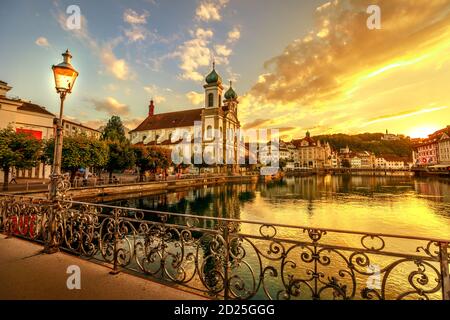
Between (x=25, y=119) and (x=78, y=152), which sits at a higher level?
(x=25, y=119)

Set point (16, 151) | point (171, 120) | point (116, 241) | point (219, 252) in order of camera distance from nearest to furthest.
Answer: point (219, 252)
point (116, 241)
point (16, 151)
point (171, 120)

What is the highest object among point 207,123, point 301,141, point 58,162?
point 301,141

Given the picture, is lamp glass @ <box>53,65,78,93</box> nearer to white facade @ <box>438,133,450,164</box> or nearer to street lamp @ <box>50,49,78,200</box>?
street lamp @ <box>50,49,78,200</box>

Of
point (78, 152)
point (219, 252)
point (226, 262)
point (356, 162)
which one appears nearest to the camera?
point (226, 262)

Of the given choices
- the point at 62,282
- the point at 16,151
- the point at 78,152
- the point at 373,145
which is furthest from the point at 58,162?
the point at 373,145

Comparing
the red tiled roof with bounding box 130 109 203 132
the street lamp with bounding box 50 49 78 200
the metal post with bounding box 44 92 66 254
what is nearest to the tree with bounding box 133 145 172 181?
the red tiled roof with bounding box 130 109 203 132

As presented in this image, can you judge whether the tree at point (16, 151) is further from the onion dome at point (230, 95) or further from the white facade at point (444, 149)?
the white facade at point (444, 149)

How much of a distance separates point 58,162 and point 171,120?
226ft

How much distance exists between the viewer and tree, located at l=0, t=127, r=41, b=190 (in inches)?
801

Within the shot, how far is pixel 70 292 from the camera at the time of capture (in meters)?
3.49

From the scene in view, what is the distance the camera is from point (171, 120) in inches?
2842

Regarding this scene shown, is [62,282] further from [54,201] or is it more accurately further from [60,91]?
[60,91]

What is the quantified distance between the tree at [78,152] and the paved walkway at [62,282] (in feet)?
75.0
